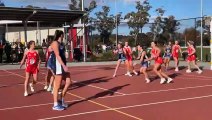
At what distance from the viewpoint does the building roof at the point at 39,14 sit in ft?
93.0

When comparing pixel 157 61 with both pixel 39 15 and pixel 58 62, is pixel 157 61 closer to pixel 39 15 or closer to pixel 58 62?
pixel 58 62

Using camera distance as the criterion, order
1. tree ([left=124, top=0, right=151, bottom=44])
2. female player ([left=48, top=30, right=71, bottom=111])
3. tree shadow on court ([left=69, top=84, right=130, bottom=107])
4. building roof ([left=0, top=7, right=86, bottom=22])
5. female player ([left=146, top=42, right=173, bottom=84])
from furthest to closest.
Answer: tree ([left=124, top=0, right=151, bottom=44]), building roof ([left=0, top=7, right=86, bottom=22]), female player ([left=146, top=42, right=173, bottom=84]), tree shadow on court ([left=69, top=84, right=130, bottom=107]), female player ([left=48, top=30, right=71, bottom=111])

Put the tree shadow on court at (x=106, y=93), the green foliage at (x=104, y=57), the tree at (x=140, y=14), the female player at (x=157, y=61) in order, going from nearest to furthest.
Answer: the tree shadow on court at (x=106, y=93) < the female player at (x=157, y=61) < the green foliage at (x=104, y=57) < the tree at (x=140, y=14)

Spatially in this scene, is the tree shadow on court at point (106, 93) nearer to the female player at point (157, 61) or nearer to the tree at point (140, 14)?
the female player at point (157, 61)

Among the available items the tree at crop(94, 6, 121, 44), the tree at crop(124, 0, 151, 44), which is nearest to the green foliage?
the tree at crop(94, 6, 121, 44)

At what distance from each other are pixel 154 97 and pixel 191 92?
1.62 m

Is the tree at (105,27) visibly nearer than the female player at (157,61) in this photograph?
No

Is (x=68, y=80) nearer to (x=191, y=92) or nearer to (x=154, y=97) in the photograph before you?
(x=154, y=97)

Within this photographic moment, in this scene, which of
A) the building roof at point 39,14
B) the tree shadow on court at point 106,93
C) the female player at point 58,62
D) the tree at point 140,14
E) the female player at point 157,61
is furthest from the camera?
the tree at point 140,14

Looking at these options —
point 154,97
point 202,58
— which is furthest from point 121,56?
point 202,58

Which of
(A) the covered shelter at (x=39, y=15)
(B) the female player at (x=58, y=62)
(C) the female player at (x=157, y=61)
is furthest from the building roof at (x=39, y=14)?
(B) the female player at (x=58, y=62)

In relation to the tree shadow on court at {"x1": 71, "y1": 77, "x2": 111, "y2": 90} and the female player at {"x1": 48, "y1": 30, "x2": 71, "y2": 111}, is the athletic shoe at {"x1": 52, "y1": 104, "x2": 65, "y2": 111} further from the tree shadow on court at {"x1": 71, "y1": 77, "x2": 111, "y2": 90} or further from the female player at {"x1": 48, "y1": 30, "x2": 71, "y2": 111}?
the tree shadow on court at {"x1": 71, "y1": 77, "x2": 111, "y2": 90}

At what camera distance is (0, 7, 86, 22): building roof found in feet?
93.0

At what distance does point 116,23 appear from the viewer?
3412cm
